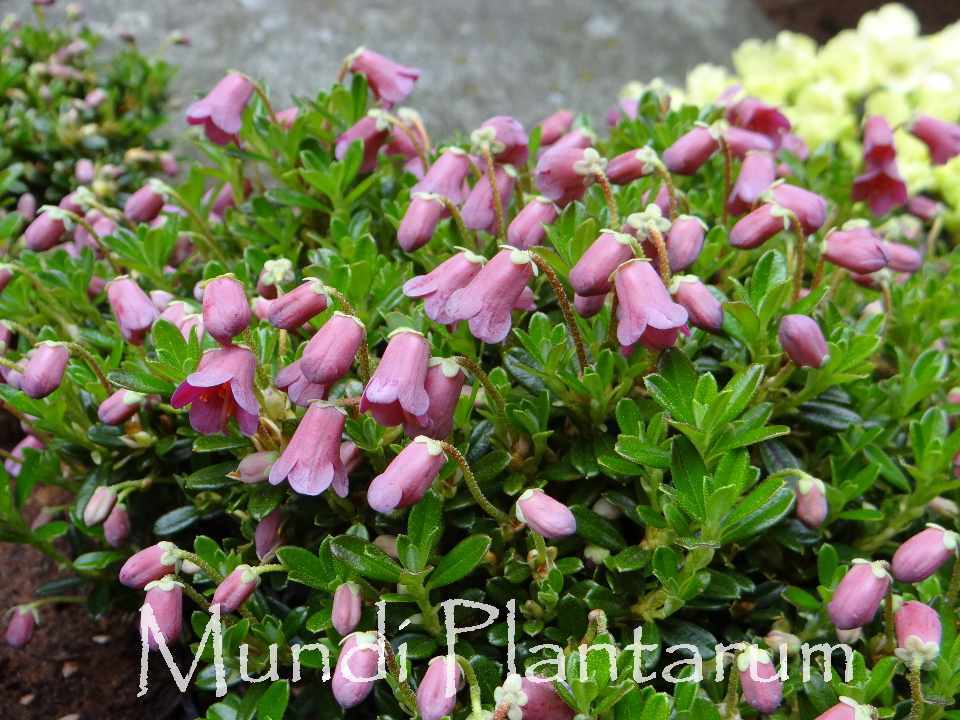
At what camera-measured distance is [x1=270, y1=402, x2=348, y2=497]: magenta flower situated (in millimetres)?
968

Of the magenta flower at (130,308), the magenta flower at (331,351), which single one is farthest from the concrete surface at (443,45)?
the magenta flower at (331,351)

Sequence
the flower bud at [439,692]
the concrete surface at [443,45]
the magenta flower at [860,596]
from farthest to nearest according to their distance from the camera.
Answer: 1. the concrete surface at [443,45]
2. the magenta flower at [860,596]
3. the flower bud at [439,692]

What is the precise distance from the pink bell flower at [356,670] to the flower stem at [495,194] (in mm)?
701

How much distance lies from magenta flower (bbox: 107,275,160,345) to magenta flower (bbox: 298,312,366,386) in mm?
427

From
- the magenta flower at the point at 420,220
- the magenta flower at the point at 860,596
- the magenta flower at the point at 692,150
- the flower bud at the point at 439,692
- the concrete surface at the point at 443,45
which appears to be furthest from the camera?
the concrete surface at the point at 443,45

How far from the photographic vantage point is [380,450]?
3.60 feet

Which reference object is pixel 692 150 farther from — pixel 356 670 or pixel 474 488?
pixel 356 670

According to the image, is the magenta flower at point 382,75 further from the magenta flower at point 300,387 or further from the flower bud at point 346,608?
the flower bud at point 346,608

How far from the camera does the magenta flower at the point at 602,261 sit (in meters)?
1.02

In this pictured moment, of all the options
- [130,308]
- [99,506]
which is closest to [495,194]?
[130,308]

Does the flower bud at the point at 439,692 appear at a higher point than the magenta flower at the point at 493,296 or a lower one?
lower

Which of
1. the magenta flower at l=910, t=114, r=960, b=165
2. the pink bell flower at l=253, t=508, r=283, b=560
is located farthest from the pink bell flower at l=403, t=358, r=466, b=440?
the magenta flower at l=910, t=114, r=960, b=165

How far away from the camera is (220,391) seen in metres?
1.05

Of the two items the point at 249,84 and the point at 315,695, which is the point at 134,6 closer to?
the point at 249,84
